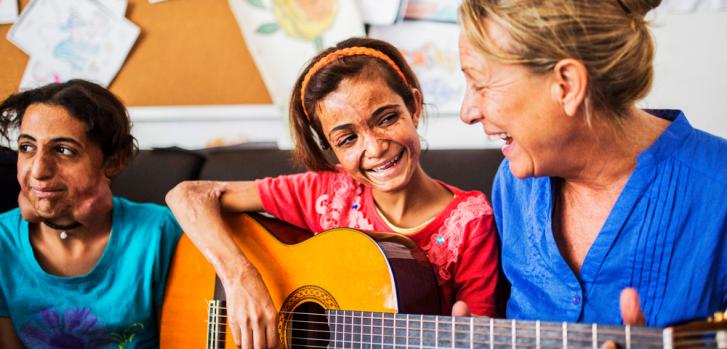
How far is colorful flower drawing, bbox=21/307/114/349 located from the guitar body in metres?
0.16

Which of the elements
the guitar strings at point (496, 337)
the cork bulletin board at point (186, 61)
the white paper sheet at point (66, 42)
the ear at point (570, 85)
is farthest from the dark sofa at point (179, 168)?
the ear at point (570, 85)

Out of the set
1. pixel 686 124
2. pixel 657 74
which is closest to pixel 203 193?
pixel 686 124

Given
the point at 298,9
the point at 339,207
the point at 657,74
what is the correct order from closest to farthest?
1. the point at 339,207
2. the point at 657,74
3. the point at 298,9

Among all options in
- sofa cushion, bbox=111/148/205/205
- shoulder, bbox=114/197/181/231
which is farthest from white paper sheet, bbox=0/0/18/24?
shoulder, bbox=114/197/181/231

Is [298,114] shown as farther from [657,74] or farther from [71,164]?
[657,74]

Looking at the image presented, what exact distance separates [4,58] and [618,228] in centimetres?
225

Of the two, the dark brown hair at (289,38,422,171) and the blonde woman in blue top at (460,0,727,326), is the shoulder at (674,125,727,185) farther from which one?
the dark brown hair at (289,38,422,171)

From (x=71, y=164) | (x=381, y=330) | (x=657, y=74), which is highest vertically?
(x=657, y=74)

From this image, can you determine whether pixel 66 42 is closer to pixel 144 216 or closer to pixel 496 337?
pixel 144 216

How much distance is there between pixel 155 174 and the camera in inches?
81.9

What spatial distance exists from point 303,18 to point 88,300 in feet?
3.64

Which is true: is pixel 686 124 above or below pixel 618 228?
above

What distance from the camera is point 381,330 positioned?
1.25 m

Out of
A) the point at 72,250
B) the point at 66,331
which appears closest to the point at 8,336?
the point at 66,331
